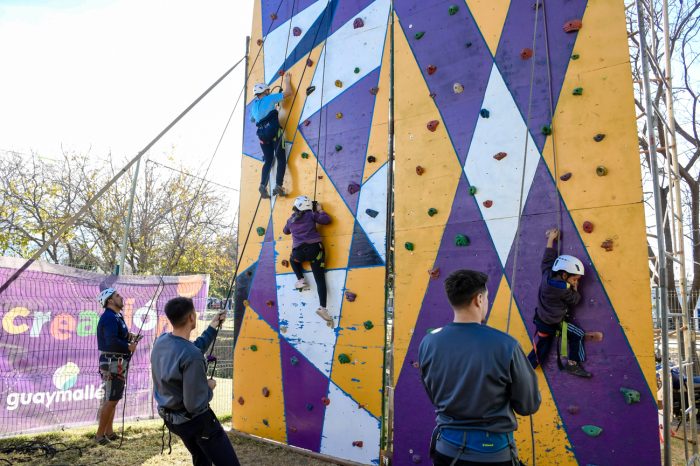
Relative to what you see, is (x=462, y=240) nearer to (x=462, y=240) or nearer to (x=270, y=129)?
(x=462, y=240)

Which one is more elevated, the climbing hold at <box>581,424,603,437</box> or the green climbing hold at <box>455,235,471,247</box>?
the green climbing hold at <box>455,235,471,247</box>

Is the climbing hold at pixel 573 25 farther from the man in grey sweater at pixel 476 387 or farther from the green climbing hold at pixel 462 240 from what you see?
the man in grey sweater at pixel 476 387

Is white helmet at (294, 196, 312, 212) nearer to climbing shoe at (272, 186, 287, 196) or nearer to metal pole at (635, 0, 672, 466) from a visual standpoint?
climbing shoe at (272, 186, 287, 196)

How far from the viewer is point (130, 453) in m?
4.77

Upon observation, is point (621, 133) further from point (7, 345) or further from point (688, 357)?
point (7, 345)

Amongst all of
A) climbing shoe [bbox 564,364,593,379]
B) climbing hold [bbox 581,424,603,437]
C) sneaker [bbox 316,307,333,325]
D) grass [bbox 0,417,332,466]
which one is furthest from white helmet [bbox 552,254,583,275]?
grass [bbox 0,417,332,466]

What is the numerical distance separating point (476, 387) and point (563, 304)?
1.67m

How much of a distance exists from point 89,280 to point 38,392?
4.20ft

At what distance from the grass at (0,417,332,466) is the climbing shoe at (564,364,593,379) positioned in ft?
7.77

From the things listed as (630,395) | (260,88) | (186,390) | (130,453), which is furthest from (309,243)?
(630,395)

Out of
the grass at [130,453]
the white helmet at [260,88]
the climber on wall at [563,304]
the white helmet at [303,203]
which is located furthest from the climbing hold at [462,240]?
the white helmet at [260,88]

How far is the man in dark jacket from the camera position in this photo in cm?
496

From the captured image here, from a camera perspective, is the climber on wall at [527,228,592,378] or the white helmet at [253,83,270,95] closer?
the climber on wall at [527,228,592,378]

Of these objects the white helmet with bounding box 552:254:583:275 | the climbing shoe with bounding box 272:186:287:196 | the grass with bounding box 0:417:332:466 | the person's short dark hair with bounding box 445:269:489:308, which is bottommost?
the grass with bounding box 0:417:332:466
